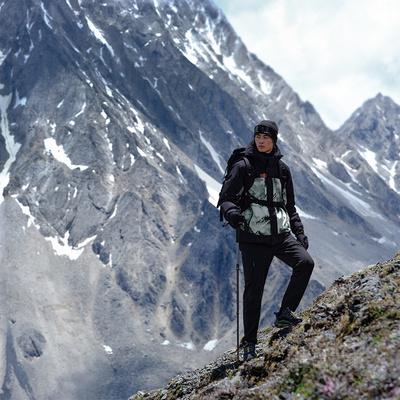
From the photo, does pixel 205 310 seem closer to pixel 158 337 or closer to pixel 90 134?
pixel 158 337

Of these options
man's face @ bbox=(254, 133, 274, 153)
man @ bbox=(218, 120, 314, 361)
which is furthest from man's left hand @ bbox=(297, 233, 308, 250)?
man's face @ bbox=(254, 133, 274, 153)

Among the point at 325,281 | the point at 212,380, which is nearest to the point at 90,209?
the point at 325,281

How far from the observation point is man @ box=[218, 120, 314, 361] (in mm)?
7988

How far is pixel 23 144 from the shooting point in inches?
7677

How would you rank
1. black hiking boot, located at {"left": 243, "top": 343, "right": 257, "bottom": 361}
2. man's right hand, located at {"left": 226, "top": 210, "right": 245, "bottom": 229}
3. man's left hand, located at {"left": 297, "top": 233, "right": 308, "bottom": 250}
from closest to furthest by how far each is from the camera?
Result: man's right hand, located at {"left": 226, "top": 210, "right": 245, "bottom": 229}
black hiking boot, located at {"left": 243, "top": 343, "right": 257, "bottom": 361}
man's left hand, located at {"left": 297, "top": 233, "right": 308, "bottom": 250}

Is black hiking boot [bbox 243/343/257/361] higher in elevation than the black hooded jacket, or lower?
lower

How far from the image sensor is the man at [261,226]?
7.99m

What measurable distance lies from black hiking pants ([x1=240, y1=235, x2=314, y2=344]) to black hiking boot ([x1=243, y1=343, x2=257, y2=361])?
8 centimetres

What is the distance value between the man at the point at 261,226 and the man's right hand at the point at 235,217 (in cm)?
12

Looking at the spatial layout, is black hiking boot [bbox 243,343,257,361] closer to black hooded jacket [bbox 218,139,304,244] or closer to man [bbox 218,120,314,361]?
man [bbox 218,120,314,361]

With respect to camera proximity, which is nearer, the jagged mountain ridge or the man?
the man

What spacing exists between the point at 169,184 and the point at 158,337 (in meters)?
62.6

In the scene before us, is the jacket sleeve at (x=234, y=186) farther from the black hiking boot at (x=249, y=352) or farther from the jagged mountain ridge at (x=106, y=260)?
the jagged mountain ridge at (x=106, y=260)

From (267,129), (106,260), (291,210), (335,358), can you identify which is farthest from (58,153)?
(335,358)
